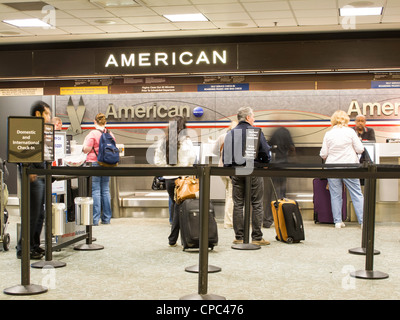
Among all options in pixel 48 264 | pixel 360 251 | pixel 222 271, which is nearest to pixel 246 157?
pixel 360 251

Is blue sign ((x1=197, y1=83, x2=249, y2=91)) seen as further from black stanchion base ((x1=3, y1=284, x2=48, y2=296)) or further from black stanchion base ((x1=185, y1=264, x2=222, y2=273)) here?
black stanchion base ((x1=3, y1=284, x2=48, y2=296))

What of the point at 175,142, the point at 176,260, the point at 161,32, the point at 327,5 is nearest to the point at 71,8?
the point at 161,32

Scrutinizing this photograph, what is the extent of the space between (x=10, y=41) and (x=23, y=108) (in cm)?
197

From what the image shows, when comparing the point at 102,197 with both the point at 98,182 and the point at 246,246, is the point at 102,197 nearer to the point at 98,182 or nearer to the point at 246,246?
the point at 98,182

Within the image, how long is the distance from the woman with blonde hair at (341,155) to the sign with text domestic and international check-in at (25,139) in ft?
15.0

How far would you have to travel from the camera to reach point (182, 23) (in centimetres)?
826

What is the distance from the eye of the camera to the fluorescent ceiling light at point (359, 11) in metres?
7.36

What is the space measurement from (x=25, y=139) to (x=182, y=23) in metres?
4.52

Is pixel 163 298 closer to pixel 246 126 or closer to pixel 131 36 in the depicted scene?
pixel 246 126

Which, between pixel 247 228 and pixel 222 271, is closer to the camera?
pixel 222 271

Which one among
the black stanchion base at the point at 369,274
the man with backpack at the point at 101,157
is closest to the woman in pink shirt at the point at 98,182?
the man with backpack at the point at 101,157

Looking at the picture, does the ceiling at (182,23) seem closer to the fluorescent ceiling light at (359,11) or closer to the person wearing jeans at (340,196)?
the fluorescent ceiling light at (359,11)

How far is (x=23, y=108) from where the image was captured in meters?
11.3

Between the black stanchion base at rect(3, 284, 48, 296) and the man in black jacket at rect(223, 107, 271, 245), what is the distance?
8.67 feet
